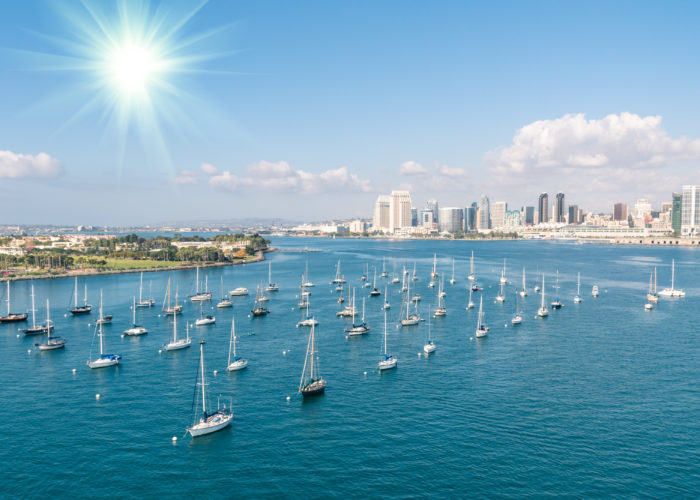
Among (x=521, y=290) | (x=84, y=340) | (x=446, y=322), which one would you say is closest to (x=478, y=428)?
(x=446, y=322)

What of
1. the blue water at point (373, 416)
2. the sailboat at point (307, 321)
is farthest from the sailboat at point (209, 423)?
the sailboat at point (307, 321)

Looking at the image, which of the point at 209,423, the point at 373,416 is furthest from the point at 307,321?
the point at 209,423

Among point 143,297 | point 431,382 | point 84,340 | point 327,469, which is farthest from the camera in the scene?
point 143,297

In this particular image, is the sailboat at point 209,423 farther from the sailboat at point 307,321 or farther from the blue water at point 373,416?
the sailboat at point 307,321

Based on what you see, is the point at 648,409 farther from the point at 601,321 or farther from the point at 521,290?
the point at 521,290

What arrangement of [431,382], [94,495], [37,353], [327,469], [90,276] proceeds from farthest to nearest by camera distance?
[90,276]
[37,353]
[431,382]
[327,469]
[94,495]

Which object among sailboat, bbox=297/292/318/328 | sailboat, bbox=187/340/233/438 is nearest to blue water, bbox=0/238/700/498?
sailboat, bbox=187/340/233/438

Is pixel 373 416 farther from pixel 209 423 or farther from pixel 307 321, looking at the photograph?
pixel 307 321

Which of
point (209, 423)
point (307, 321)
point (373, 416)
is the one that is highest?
point (307, 321)
